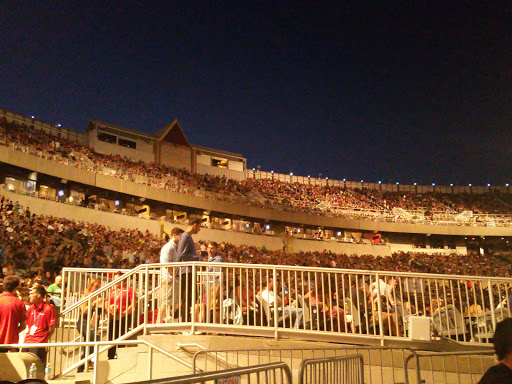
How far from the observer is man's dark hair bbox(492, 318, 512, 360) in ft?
10.3

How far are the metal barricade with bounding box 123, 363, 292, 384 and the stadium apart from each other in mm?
32

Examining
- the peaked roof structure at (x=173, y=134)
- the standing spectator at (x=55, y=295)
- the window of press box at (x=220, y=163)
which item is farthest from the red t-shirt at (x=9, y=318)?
the window of press box at (x=220, y=163)

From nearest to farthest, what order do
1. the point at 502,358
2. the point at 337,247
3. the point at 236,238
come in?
the point at 502,358
the point at 236,238
the point at 337,247

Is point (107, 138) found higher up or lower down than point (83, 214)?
higher up

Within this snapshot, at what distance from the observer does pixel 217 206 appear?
121ft

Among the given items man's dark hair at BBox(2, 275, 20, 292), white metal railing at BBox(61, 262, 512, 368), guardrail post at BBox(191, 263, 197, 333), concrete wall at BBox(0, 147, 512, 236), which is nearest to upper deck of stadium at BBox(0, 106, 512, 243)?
concrete wall at BBox(0, 147, 512, 236)

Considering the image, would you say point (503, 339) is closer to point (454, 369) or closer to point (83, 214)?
point (454, 369)

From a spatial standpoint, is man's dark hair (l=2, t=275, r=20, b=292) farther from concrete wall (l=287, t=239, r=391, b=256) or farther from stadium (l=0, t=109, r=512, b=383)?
concrete wall (l=287, t=239, r=391, b=256)

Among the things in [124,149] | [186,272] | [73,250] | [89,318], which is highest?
[124,149]

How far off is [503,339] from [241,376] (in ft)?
5.90

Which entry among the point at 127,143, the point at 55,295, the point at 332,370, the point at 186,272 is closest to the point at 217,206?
the point at 127,143

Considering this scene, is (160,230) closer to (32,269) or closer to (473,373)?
(32,269)

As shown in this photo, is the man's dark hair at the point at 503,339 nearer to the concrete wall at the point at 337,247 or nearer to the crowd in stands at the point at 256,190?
the crowd in stands at the point at 256,190

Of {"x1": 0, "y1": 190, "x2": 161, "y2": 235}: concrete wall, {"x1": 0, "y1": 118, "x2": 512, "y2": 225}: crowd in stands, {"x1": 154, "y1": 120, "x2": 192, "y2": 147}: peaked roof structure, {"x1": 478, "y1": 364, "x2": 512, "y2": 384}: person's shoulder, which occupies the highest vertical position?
{"x1": 154, "y1": 120, "x2": 192, "y2": 147}: peaked roof structure
